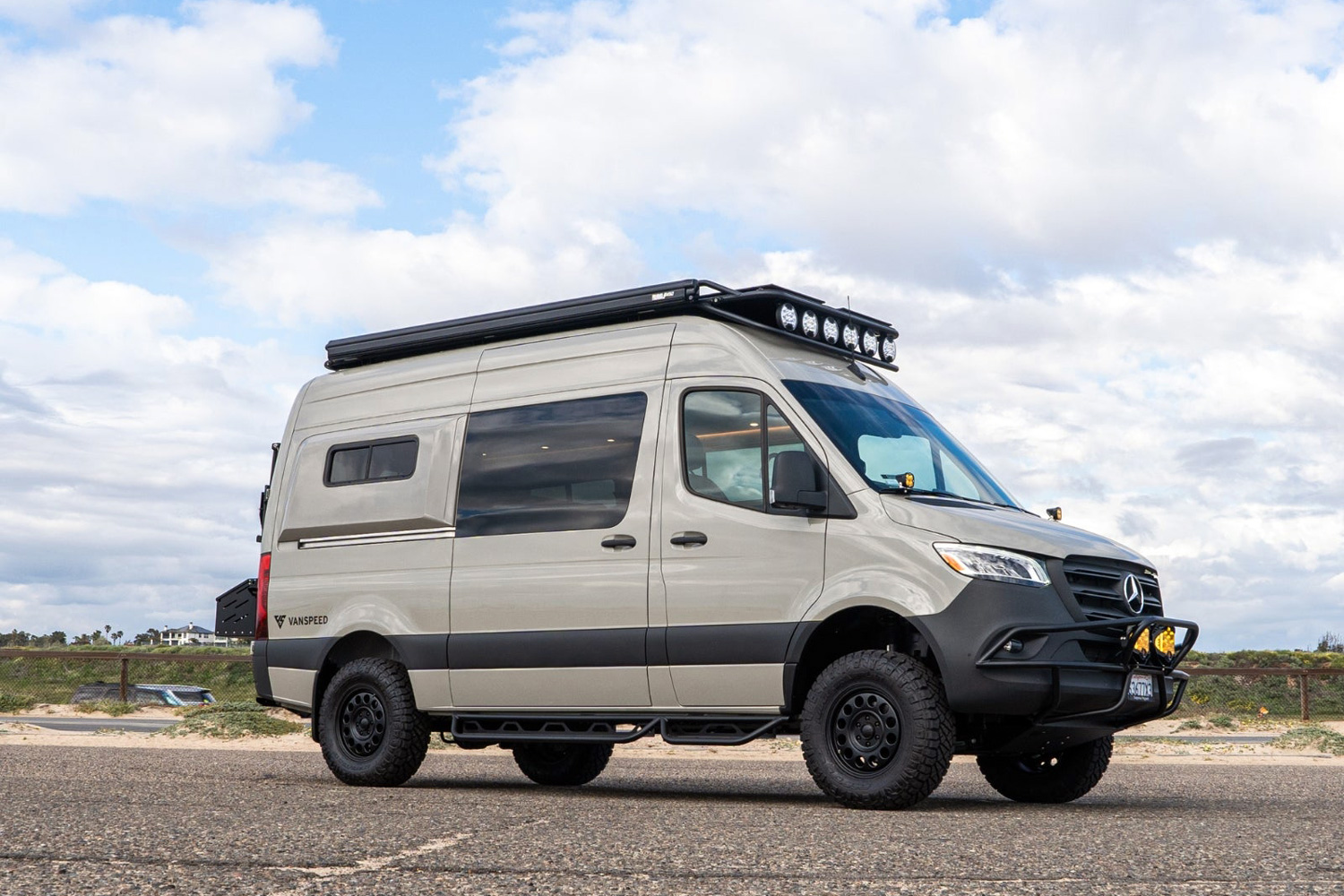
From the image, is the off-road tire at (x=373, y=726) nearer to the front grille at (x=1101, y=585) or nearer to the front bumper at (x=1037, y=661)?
the front bumper at (x=1037, y=661)

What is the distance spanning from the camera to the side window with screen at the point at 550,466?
8867 millimetres

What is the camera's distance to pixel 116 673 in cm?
3966

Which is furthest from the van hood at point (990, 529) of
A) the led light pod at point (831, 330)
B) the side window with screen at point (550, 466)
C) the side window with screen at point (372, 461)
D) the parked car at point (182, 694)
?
the parked car at point (182, 694)

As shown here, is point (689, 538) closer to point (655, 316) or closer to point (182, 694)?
point (655, 316)

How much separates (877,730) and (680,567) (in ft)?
4.95

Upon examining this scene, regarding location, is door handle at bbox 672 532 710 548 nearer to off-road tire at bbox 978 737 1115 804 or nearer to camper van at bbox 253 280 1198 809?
camper van at bbox 253 280 1198 809

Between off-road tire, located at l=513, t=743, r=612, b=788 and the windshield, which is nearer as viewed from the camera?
the windshield

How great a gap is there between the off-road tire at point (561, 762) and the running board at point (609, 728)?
3.73ft

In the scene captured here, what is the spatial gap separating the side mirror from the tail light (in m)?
4.48

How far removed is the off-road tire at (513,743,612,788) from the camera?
1077cm

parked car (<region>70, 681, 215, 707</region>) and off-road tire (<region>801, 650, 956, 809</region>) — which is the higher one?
off-road tire (<region>801, 650, 956, 809</region>)

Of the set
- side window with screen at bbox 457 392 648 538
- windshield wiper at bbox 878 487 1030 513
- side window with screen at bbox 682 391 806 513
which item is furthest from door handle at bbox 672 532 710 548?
windshield wiper at bbox 878 487 1030 513

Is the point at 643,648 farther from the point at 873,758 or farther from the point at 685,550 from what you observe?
the point at 873,758

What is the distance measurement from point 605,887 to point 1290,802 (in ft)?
18.7
